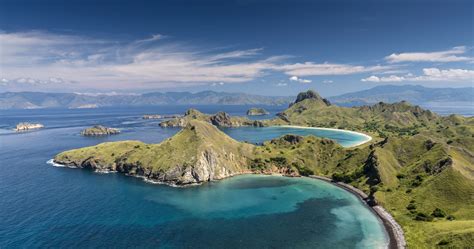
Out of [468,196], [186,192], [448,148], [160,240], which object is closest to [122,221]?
[160,240]

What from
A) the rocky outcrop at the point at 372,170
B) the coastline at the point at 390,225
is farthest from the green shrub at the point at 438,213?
the rocky outcrop at the point at 372,170

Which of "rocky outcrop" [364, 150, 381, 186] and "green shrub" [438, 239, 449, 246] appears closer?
"green shrub" [438, 239, 449, 246]

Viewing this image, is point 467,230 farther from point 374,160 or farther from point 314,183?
point 314,183

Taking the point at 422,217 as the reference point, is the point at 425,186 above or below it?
above

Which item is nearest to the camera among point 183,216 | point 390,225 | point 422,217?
point 390,225

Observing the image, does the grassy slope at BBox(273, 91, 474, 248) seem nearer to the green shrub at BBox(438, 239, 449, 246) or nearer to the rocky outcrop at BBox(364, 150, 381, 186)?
the rocky outcrop at BBox(364, 150, 381, 186)

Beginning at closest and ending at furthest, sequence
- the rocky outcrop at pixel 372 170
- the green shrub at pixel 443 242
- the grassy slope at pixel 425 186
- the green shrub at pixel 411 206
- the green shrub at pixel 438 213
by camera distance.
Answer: the green shrub at pixel 443 242 → the grassy slope at pixel 425 186 → the green shrub at pixel 438 213 → the green shrub at pixel 411 206 → the rocky outcrop at pixel 372 170

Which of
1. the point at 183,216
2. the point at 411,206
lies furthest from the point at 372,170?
the point at 183,216

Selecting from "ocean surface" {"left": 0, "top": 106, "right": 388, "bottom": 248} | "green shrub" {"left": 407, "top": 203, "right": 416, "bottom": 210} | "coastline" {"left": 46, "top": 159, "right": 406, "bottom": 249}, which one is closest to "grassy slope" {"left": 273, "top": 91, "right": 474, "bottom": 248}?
"green shrub" {"left": 407, "top": 203, "right": 416, "bottom": 210}

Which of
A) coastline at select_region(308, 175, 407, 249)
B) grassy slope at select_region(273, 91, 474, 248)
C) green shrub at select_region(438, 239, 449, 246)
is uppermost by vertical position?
grassy slope at select_region(273, 91, 474, 248)

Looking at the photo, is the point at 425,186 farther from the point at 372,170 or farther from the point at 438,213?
the point at 372,170

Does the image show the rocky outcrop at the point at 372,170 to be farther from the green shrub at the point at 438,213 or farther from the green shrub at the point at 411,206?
the green shrub at the point at 438,213
